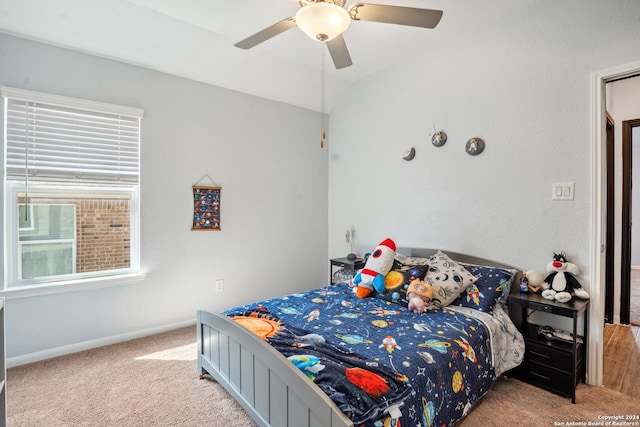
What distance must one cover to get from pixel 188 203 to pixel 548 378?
3.32 meters

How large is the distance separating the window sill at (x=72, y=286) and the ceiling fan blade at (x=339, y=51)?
254 centimetres

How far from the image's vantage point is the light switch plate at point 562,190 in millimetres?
2428

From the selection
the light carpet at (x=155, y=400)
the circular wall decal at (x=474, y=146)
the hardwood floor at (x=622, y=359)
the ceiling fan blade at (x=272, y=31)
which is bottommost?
the light carpet at (x=155, y=400)

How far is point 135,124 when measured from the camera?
3.06 metres

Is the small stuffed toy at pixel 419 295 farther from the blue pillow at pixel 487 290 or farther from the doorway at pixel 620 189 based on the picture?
Result: the doorway at pixel 620 189

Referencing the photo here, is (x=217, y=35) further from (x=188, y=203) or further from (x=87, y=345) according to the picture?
(x=87, y=345)

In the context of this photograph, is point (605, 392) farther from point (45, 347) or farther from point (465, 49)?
point (45, 347)

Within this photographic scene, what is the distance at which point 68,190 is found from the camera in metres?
2.83

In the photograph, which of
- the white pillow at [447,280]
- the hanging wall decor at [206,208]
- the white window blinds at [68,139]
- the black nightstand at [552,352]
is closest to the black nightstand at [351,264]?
the white pillow at [447,280]

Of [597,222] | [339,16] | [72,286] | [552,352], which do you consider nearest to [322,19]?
[339,16]

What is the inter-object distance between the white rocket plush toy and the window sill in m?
2.02

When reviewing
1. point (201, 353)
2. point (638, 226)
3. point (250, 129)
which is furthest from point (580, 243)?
point (638, 226)

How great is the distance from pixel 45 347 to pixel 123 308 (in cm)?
59

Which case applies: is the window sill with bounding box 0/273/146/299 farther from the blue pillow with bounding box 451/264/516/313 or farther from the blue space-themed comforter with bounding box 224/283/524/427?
the blue pillow with bounding box 451/264/516/313
